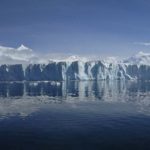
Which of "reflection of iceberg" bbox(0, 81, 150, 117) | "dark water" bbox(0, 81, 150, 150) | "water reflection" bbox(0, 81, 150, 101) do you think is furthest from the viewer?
"water reflection" bbox(0, 81, 150, 101)

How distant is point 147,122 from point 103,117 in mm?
8427

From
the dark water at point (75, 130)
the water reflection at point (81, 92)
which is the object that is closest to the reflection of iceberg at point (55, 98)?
the water reflection at point (81, 92)

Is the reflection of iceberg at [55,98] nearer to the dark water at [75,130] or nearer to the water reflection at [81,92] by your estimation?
the water reflection at [81,92]

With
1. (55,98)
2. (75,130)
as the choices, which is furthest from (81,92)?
(75,130)

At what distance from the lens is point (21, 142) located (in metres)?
35.6

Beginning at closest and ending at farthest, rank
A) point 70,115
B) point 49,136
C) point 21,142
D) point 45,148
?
1. point 45,148
2. point 21,142
3. point 49,136
4. point 70,115

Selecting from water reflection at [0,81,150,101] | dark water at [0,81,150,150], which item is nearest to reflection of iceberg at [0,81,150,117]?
water reflection at [0,81,150,101]

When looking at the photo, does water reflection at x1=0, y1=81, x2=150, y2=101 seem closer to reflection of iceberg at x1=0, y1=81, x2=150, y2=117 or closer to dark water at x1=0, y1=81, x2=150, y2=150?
reflection of iceberg at x1=0, y1=81, x2=150, y2=117

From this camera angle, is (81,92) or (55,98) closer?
(55,98)

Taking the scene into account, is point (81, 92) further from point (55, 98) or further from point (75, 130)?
point (75, 130)

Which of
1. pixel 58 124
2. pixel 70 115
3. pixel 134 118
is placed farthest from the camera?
pixel 70 115

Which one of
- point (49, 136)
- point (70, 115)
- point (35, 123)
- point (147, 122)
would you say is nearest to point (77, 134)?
point (49, 136)

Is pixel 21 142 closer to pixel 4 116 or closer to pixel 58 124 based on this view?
pixel 58 124

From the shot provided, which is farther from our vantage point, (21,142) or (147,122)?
(147,122)
